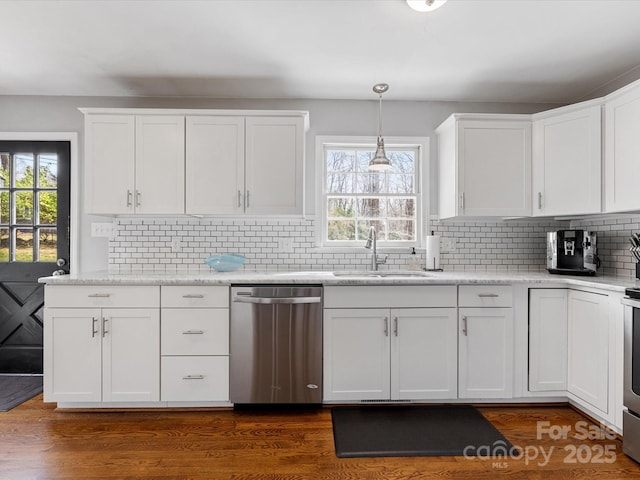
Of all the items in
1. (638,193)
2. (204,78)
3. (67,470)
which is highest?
(204,78)

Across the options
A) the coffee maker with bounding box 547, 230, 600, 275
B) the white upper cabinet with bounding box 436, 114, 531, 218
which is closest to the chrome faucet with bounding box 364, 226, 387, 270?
the white upper cabinet with bounding box 436, 114, 531, 218

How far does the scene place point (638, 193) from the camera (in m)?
2.29

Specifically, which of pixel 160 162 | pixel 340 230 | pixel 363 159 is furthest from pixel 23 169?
pixel 363 159

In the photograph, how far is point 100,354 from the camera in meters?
2.54

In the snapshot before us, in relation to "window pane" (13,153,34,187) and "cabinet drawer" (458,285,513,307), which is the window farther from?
"window pane" (13,153,34,187)

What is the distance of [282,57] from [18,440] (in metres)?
2.93

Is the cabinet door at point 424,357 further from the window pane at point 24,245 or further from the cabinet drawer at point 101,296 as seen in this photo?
the window pane at point 24,245

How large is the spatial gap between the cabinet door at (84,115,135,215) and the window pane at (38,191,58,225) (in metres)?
0.68

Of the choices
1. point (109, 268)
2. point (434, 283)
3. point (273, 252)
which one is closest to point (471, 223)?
point (434, 283)

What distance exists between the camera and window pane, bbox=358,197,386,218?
342 centimetres

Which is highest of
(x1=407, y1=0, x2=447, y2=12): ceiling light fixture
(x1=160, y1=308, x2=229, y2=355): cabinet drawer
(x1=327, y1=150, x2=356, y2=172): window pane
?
(x1=407, y1=0, x2=447, y2=12): ceiling light fixture

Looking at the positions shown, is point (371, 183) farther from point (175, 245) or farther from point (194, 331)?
point (194, 331)

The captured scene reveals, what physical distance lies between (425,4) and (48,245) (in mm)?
3451

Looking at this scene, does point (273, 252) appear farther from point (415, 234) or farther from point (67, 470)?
point (67, 470)
